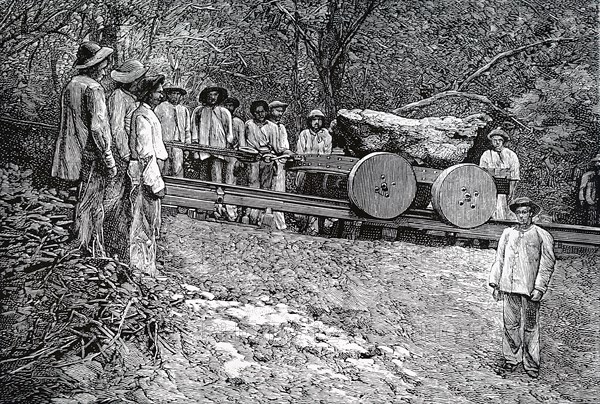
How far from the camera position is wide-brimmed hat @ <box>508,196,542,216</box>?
5867 millimetres

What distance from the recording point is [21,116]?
5988mm

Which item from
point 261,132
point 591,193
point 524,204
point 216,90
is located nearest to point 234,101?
point 216,90

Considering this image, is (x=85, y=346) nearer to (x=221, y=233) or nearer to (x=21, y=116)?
(x=221, y=233)

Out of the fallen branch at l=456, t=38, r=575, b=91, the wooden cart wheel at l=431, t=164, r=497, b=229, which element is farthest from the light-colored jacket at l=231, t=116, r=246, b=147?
the fallen branch at l=456, t=38, r=575, b=91

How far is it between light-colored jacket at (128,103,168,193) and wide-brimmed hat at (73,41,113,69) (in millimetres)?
496

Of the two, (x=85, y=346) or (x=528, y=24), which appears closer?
(x=85, y=346)

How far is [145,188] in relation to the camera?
5.88 meters

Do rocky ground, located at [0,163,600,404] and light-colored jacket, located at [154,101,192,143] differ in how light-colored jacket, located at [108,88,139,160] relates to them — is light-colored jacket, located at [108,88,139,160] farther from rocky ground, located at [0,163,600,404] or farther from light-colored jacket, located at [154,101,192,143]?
rocky ground, located at [0,163,600,404]

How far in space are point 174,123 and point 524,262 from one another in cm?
287

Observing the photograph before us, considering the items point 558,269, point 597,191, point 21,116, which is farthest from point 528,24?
point 21,116

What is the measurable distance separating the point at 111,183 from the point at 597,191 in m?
3.76

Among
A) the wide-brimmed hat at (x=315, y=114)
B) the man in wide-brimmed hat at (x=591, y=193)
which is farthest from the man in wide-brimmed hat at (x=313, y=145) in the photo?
the man in wide-brimmed hat at (x=591, y=193)

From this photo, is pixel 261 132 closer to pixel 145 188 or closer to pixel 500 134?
pixel 145 188

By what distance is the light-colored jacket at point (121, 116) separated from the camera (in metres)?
5.88
